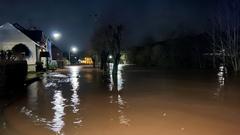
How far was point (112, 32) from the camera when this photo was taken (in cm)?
4984

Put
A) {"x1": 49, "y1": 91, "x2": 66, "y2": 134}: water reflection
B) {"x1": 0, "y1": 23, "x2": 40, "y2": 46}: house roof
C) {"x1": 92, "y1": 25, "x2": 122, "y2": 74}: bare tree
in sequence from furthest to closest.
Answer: {"x1": 0, "y1": 23, "x2": 40, "y2": 46}: house roof, {"x1": 92, "y1": 25, "x2": 122, "y2": 74}: bare tree, {"x1": 49, "y1": 91, "x2": 66, "y2": 134}: water reflection

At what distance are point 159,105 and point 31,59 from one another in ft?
142

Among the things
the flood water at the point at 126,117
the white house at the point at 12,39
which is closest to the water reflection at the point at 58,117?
the flood water at the point at 126,117

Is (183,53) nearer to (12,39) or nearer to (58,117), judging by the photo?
(12,39)

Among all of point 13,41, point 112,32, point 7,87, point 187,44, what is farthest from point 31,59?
point 7,87

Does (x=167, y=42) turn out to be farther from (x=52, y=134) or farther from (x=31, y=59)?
(x=52, y=134)

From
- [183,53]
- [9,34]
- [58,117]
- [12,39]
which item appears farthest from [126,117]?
[183,53]

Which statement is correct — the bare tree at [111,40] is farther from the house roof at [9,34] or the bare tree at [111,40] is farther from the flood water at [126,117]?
the flood water at [126,117]

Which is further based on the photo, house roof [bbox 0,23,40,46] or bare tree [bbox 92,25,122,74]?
house roof [bbox 0,23,40,46]

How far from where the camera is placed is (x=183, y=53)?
6538 cm

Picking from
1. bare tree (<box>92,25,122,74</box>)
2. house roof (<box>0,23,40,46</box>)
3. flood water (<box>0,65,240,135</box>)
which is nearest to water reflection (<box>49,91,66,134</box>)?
flood water (<box>0,65,240,135</box>)

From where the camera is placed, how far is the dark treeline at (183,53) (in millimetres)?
62062

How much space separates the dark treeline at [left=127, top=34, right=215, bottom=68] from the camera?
62062 mm

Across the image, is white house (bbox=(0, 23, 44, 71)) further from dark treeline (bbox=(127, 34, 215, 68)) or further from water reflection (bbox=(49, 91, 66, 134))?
water reflection (bbox=(49, 91, 66, 134))
